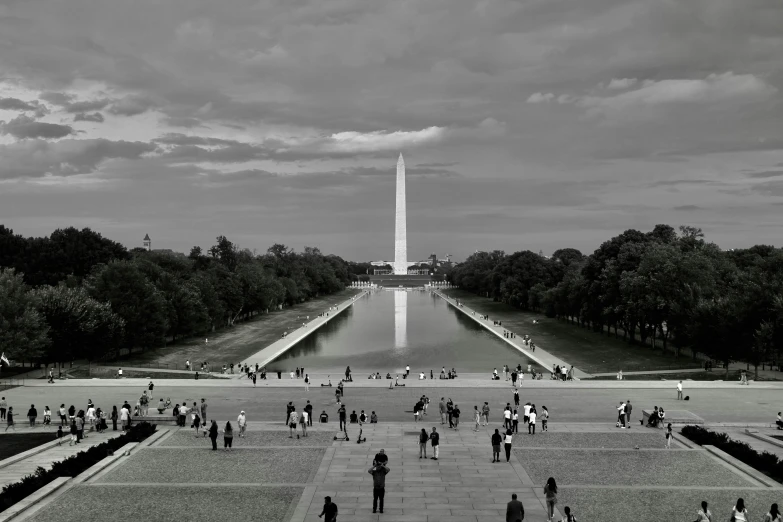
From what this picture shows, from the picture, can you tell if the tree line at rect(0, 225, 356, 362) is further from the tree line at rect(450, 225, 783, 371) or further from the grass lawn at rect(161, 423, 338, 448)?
the tree line at rect(450, 225, 783, 371)

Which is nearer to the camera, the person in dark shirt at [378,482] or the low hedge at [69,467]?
the person in dark shirt at [378,482]

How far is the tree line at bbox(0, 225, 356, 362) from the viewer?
45031 millimetres

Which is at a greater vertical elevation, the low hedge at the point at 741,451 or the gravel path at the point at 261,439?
the low hedge at the point at 741,451

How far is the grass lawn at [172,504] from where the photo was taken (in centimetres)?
1630

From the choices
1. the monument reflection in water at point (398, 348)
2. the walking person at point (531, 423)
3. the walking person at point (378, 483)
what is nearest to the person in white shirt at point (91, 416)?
the walking person at point (378, 483)

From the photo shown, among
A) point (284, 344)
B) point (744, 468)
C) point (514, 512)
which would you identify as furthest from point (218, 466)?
point (284, 344)

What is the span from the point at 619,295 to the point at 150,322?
43.3 metres

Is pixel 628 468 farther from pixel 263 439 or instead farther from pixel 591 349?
pixel 591 349

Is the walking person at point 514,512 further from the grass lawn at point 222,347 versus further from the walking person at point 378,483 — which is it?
the grass lawn at point 222,347

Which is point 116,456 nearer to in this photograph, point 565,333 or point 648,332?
point 648,332

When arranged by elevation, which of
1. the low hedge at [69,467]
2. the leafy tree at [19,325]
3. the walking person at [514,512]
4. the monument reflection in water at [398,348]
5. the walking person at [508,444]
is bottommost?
the monument reflection in water at [398,348]

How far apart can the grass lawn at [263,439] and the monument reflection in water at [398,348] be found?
21.0 m

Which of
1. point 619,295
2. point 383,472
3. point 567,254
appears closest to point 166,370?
point 383,472

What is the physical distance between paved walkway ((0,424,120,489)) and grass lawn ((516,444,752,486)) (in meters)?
15.8
